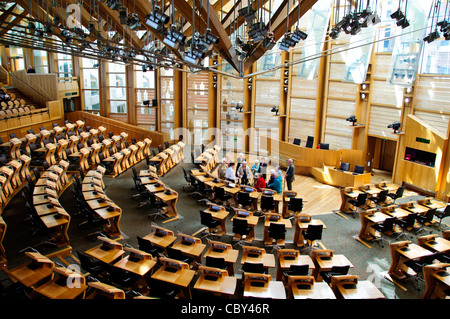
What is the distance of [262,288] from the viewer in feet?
21.2

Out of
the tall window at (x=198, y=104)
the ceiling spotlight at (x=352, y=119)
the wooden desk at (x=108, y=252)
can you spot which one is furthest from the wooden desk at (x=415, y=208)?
the tall window at (x=198, y=104)

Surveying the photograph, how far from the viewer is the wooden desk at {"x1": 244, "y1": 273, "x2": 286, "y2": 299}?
6226mm

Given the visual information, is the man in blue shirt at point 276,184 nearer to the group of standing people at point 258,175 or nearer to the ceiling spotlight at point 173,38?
the group of standing people at point 258,175

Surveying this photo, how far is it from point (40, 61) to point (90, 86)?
474cm

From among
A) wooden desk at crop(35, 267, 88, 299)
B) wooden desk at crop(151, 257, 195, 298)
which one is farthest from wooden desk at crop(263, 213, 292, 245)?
wooden desk at crop(35, 267, 88, 299)

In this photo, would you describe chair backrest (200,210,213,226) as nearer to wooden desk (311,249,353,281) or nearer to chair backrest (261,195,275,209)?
chair backrest (261,195,275,209)

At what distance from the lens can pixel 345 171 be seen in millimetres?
14812

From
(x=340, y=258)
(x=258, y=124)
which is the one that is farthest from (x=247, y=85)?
(x=340, y=258)

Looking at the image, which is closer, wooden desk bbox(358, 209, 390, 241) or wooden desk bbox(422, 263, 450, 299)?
wooden desk bbox(422, 263, 450, 299)

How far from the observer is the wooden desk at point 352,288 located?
6387mm

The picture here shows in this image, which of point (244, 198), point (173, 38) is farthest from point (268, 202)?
point (173, 38)

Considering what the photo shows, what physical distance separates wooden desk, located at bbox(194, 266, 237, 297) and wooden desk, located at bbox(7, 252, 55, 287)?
277 cm

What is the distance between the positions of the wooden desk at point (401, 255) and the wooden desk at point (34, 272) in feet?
23.5

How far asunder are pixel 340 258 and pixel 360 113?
10226 millimetres
